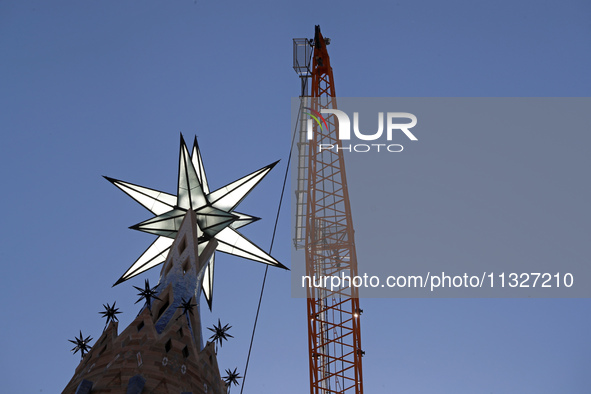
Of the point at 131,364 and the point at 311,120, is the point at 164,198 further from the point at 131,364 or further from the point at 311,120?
the point at 311,120

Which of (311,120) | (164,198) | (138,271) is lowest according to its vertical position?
(138,271)

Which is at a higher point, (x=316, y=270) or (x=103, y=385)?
(x=316, y=270)

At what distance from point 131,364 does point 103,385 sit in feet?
4.36

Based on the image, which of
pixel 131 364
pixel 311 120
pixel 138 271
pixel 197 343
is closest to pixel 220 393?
pixel 197 343

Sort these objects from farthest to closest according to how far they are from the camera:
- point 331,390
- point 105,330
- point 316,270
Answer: point 316,270, point 331,390, point 105,330

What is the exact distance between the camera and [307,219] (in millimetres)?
49281

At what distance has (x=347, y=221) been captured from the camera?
162 feet

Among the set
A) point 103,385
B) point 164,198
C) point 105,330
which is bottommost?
point 103,385

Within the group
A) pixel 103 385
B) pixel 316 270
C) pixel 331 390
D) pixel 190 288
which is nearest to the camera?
pixel 103 385

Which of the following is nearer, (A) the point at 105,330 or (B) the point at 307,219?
(A) the point at 105,330

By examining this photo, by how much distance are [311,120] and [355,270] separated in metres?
12.1

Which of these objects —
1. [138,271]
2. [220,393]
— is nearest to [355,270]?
[138,271]

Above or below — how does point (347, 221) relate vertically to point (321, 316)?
above

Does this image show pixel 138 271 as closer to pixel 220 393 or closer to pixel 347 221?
pixel 220 393
